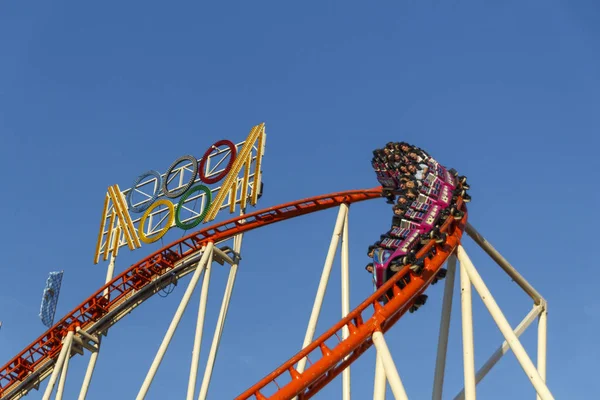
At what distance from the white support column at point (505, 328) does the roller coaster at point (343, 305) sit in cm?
2

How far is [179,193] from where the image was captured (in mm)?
30531

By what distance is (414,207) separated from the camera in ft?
74.7

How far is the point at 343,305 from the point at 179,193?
7248 mm

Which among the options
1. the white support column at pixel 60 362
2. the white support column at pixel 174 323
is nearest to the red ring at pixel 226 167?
the white support column at pixel 174 323

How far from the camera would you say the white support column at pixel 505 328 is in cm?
1978

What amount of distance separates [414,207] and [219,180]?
797 cm

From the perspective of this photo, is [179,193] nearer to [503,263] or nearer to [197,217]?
[197,217]

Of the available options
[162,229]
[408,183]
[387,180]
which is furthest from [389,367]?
[162,229]

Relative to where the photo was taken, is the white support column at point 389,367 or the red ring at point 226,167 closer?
the white support column at point 389,367

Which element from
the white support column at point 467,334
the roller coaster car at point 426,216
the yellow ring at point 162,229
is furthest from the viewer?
the yellow ring at point 162,229

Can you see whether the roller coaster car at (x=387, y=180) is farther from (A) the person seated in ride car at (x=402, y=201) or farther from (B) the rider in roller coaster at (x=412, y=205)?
(A) the person seated in ride car at (x=402, y=201)

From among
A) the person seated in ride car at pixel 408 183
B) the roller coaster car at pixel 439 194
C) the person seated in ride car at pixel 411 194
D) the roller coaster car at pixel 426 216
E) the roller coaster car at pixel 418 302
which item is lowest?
the roller coaster car at pixel 418 302

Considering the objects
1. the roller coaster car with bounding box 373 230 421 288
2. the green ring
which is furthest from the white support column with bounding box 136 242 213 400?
the roller coaster car with bounding box 373 230 421 288

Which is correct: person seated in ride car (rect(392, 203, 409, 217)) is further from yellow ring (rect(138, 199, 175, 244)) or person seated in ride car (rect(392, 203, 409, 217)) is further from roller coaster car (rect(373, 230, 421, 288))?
yellow ring (rect(138, 199, 175, 244))
